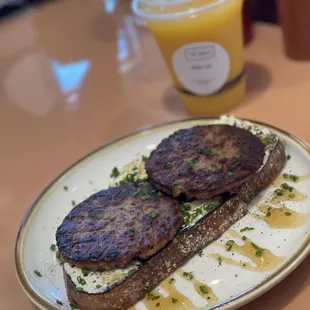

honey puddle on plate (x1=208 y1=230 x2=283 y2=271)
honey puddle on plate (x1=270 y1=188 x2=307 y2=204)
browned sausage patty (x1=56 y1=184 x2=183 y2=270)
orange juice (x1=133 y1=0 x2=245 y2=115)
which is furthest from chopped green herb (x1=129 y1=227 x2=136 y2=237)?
orange juice (x1=133 y1=0 x2=245 y2=115)

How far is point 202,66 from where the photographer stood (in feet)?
3.60

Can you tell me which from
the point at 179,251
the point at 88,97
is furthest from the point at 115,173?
the point at 88,97

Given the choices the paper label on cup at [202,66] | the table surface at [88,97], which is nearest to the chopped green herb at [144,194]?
the table surface at [88,97]

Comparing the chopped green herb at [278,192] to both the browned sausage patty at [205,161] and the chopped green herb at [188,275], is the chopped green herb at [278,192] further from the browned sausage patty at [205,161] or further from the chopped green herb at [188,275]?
the chopped green herb at [188,275]

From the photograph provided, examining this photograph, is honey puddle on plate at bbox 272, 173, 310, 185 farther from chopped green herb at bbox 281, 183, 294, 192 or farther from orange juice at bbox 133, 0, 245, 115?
orange juice at bbox 133, 0, 245, 115

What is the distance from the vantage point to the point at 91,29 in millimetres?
1745

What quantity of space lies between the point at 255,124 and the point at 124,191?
254mm

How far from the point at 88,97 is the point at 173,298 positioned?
2.54 feet

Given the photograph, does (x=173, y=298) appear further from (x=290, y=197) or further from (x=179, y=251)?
(x=290, y=197)

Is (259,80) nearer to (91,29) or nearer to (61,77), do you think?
(61,77)

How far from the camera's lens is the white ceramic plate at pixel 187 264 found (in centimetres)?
69

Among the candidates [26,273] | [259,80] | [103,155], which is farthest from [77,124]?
[26,273]

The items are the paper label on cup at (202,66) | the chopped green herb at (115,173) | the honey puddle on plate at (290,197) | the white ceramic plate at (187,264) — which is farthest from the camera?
the paper label on cup at (202,66)

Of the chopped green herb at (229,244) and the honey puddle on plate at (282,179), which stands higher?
the honey puddle on plate at (282,179)
